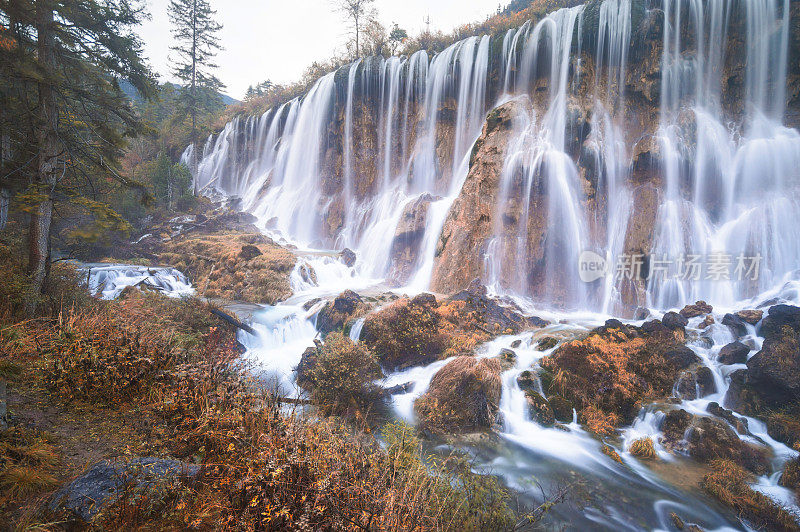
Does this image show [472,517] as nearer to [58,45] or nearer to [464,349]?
[464,349]

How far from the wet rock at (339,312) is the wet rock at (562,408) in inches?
242

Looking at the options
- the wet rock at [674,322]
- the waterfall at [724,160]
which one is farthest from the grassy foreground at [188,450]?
the waterfall at [724,160]

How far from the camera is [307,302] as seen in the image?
13.2 meters

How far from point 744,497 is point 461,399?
4.68 metres

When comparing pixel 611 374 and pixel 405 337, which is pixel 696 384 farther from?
pixel 405 337

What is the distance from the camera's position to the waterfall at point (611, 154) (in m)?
13.7

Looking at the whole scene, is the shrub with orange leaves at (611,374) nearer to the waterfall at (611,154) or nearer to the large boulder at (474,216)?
the waterfall at (611,154)

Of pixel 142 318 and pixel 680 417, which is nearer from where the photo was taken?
pixel 680 417

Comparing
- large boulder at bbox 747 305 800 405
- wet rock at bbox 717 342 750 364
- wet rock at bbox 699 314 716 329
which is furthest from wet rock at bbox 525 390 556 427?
wet rock at bbox 699 314 716 329

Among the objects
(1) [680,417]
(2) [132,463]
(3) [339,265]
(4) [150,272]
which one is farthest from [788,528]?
(4) [150,272]

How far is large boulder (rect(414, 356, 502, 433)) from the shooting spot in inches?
282

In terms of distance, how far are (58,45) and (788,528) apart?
1473cm

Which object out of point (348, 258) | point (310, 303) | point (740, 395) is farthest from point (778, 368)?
point (348, 258)

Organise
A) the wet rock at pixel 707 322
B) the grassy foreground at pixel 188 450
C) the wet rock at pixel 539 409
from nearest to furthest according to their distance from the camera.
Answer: the grassy foreground at pixel 188 450
the wet rock at pixel 539 409
the wet rock at pixel 707 322
